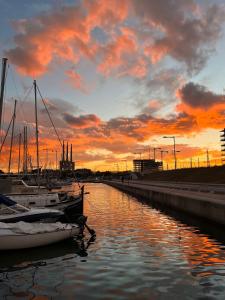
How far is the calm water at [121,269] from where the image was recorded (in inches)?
498

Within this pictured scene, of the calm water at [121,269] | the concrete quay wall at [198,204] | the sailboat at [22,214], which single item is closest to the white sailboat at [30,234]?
the calm water at [121,269]

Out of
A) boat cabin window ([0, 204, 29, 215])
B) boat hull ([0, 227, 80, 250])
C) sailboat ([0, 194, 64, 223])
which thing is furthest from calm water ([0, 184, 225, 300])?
boat cabin window ([0, 204, 29, 215])

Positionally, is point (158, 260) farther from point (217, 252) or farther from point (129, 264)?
point (217, 252)

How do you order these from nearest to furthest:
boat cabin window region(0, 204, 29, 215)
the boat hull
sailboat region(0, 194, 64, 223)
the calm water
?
1. the calm water
2. the boat hull
3. sailboat region(0, 194, 64, 223)
4. boat cabin window region(0, 204, 29, 215)

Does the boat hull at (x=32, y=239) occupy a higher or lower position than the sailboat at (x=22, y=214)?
lower

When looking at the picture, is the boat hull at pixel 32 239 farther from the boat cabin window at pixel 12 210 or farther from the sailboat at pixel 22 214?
the boat cabin window at pixel 12 210

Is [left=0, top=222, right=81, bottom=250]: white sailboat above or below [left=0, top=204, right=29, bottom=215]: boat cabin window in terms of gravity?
below

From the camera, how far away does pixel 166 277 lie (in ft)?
46.9

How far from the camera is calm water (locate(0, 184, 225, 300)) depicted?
1265cm

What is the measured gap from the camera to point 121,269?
50.9ft

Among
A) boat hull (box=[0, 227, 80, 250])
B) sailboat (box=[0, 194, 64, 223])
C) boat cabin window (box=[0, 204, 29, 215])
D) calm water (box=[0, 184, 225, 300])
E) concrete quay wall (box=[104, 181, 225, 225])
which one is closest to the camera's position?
calm water (box=[0, 184, 225, 300])

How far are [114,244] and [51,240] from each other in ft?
10.9

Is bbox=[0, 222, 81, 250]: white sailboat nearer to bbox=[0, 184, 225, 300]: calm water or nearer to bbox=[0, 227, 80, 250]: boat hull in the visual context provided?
bbox=[0, 227, 80, 250]: boat hull

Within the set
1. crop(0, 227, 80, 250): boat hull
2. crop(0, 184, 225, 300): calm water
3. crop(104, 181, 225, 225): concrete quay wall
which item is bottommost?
crop(0, 184, 225, 300): calm water
